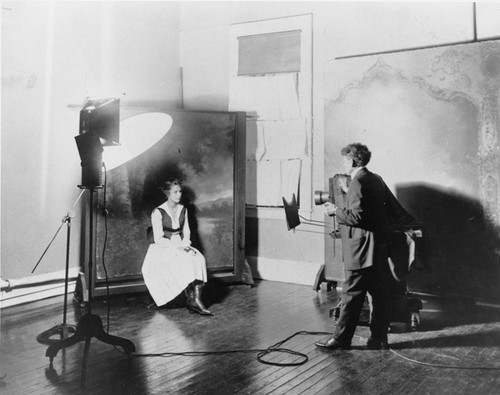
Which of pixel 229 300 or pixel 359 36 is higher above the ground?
pixel 359 36

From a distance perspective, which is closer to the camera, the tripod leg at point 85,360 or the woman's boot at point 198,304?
the tripod leg at point 85,360

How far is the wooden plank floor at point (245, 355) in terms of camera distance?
3158 millimetres

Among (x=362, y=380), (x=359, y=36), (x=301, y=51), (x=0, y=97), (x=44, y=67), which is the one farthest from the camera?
(x=301, y=51)

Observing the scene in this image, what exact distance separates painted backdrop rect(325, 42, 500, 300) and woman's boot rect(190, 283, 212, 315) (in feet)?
7.11

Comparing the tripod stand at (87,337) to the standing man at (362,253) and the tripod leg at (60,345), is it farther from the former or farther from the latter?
the standing man at (362,253)

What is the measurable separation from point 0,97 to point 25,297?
203cm

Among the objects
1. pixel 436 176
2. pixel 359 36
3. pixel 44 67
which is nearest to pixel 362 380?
pixel 436 176

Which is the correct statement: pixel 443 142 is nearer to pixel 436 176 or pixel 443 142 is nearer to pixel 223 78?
pixel 436 176

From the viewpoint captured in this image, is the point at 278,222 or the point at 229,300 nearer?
the point at 229,300

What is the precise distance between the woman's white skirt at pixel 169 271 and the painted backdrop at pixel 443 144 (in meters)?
2.21

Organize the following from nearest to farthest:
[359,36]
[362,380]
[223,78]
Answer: [362,380]
[359,36]
[223,78]

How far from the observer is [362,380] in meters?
3.26

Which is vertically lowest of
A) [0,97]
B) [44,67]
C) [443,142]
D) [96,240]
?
[96,240]

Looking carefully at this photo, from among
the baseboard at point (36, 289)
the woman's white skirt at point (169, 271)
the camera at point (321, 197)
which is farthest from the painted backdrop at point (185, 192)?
the camera at point (321, 197)
